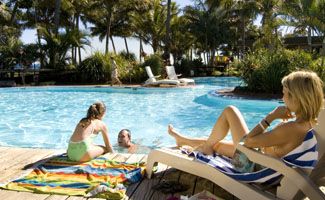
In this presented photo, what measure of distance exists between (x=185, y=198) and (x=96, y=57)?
18.8 meters

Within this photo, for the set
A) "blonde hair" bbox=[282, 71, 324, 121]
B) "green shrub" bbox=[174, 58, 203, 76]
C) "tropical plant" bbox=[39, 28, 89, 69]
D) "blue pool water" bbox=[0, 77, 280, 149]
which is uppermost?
"tropical plant" bbox=[39, 28, 89, 69]

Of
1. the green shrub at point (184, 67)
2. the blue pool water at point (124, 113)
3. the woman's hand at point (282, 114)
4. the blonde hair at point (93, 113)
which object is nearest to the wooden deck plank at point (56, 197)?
the blonde hair at point (93, 113)

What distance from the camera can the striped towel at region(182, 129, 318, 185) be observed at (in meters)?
2.45

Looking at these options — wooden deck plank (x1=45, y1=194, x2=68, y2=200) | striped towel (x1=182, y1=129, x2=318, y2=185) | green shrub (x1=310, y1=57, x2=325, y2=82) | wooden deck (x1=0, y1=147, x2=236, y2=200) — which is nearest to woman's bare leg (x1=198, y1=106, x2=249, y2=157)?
striped towel (x1=182, y1=129, x2=318, y2=185)

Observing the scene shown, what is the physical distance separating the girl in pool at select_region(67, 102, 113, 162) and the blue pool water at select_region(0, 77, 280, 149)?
2.57m

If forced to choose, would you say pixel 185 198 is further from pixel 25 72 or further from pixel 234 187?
pixel 25 72

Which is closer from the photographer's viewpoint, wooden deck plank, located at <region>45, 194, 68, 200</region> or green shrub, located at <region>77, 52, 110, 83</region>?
wooden deck plank, located at <region>45, 194, 68, 200</region>

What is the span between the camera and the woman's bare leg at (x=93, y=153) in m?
4.34

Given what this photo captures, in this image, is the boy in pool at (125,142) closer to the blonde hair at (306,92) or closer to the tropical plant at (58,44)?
the blonde hair at (306,92)

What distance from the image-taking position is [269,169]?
2680 millimetres

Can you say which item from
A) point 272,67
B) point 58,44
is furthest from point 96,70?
point 272,67

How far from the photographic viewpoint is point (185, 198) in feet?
10.0

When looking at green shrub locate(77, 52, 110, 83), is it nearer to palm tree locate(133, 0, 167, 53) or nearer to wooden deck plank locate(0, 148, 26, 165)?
palm tree locate(133, 0, 167, 53)

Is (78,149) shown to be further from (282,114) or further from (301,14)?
(301,14)
